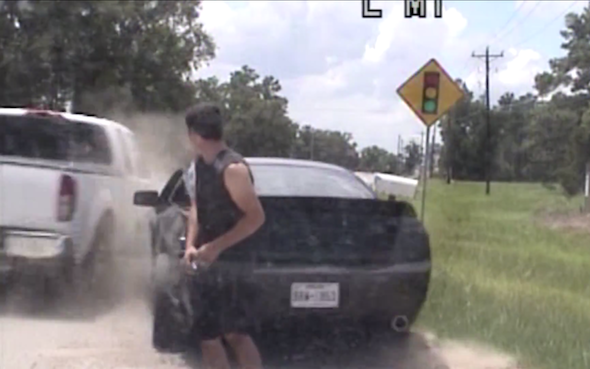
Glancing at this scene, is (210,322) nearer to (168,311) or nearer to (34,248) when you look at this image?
(168,311)

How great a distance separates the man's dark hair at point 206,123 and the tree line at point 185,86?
7.42m

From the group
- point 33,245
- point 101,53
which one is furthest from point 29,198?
point 101,53

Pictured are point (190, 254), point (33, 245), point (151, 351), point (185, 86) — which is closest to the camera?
point (190, 254)

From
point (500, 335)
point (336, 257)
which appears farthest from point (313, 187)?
point (500, 335)

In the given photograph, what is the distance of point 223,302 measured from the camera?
752 cm

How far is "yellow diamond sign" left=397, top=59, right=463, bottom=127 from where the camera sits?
491 inches

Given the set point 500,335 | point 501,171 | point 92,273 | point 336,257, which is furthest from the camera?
point 501,171

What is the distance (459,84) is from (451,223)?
907 centimetres

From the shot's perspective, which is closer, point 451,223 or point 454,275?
point 454,275

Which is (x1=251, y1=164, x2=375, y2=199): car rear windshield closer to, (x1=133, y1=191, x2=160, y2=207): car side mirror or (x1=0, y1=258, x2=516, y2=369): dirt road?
(x1=133, y1=191, x2=160, y2=207): car side mirror

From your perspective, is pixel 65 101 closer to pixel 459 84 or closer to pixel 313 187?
pixel 459 84

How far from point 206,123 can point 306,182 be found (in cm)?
276

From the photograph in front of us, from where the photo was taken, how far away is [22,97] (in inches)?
801

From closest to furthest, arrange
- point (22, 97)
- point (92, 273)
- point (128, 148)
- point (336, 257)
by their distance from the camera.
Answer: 1. point (336, 257)
2. point (92, 273)
3. point (128, 148)
4. point (22, 97)
